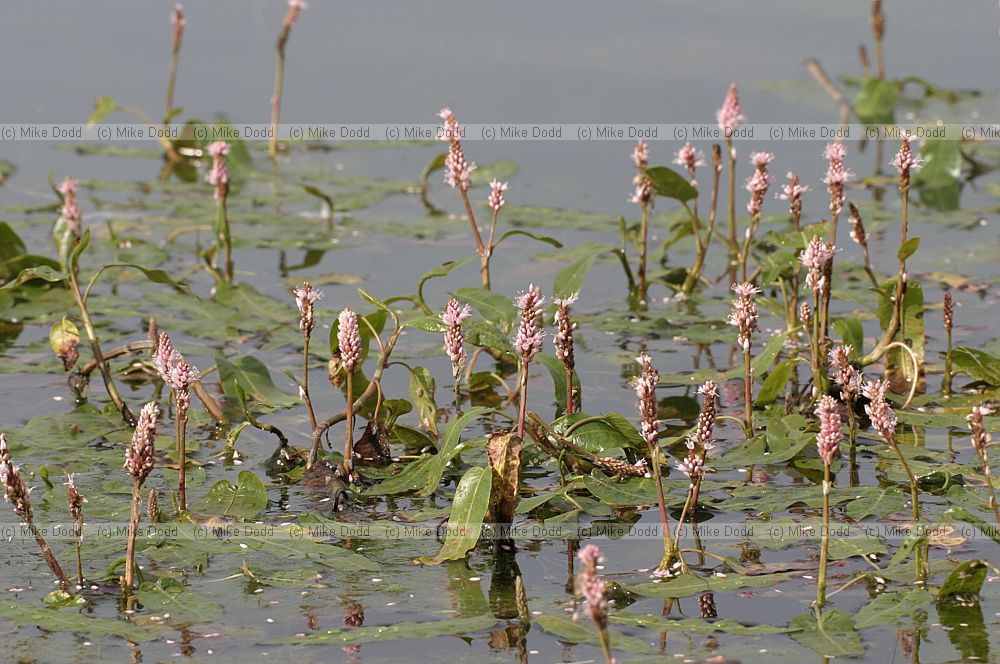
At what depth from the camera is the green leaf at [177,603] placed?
2932 millimetres

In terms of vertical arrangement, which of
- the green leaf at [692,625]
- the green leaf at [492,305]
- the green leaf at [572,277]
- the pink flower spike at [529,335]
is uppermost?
the green leaf at [572,277]

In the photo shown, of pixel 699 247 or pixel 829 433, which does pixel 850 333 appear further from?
pixel 829 433

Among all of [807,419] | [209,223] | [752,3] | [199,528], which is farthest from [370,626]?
[752,3]

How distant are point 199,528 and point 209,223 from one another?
10.8ft

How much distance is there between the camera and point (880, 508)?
3.45 m

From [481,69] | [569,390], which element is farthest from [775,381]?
[481,69]

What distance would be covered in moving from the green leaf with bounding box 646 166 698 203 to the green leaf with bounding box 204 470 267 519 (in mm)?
1941

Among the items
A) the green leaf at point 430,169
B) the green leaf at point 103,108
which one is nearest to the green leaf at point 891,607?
the green leaf at point 430,169

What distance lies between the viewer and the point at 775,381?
4.08 meters

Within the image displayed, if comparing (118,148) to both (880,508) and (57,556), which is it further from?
(880,508)

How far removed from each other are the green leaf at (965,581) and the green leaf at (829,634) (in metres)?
0.23

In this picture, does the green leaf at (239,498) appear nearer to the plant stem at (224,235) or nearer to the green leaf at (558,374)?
the green leaf at (558,374)

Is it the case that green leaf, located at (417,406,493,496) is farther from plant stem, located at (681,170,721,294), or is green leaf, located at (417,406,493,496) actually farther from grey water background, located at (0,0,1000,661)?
grey water background, located at (0,0,1000,661)

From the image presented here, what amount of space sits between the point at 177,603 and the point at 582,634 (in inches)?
31.7
